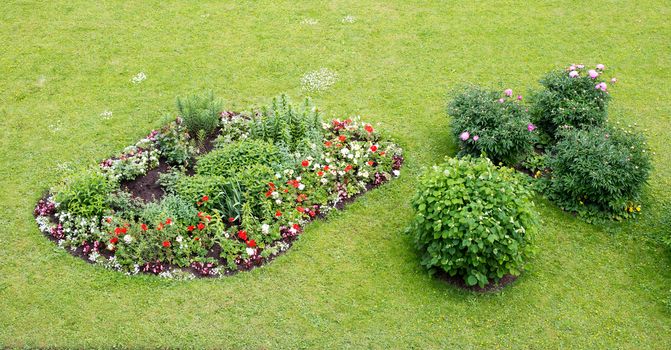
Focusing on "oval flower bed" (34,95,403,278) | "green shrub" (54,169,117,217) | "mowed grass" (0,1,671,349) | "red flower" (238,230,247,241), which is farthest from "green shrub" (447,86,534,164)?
"green shrub" (54,169,117,217)

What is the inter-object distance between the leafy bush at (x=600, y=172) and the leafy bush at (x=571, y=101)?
19.8 inches

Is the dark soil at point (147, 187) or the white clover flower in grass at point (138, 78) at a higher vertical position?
the white clover flower in grass at point (138, 78)

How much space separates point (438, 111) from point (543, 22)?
13.6ft

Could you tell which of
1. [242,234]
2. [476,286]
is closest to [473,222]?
[476,286]

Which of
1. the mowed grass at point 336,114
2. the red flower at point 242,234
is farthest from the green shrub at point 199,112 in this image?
the red flower at point 242,234

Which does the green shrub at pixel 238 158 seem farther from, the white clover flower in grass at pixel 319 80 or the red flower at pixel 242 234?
the white clover flower in grass at pixel 319 80

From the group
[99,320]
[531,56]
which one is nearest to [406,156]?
[531,56]

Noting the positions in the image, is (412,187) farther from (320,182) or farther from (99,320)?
(99,320)

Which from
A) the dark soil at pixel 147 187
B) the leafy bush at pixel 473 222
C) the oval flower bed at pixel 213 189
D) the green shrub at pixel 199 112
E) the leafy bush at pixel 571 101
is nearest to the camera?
the leafy bush at pixel 473 222

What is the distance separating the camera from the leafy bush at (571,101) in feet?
30.1

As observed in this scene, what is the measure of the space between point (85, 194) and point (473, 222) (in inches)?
201

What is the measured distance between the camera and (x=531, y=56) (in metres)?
11.9

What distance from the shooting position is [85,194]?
827cm

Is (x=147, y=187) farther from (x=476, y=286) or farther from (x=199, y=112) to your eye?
(x=476, y=286)
